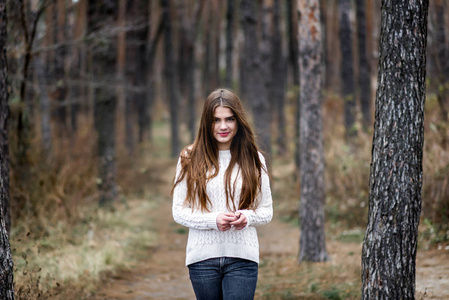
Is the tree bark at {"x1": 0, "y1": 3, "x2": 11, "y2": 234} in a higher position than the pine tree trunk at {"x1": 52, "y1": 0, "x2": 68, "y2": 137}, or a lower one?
lower

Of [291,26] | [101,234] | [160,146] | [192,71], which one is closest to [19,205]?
[101,234]

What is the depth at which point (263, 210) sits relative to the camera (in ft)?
10.4

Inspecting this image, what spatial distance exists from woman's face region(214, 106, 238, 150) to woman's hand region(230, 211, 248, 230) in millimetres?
564

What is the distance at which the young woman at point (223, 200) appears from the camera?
3.07m

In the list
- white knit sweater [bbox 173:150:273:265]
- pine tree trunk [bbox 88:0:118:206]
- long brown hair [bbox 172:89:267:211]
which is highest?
pine tree trunk [bbox 88:0:118:206]

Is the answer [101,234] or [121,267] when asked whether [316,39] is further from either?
[101,234]

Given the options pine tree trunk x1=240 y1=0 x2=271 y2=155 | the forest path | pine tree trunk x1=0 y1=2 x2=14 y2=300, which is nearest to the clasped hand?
pine tree trunk x1=0 y1=2 x2=14 y2=300

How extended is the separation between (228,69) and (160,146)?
36.3ft

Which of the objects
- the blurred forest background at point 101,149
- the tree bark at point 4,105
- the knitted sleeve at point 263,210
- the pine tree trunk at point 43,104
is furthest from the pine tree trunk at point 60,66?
the knitted sleeve at point 263,210

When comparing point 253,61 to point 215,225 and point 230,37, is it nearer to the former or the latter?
point 230,37

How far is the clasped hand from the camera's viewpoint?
296 cm

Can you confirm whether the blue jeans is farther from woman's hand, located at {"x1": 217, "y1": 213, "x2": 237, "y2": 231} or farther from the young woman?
woman's hand, located at {"x1": 217, "y1": 213, "x2": 237, "y2": 231}

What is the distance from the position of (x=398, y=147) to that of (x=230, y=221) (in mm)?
1459

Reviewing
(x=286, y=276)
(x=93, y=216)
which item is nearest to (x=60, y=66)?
(x=93, y=216)
